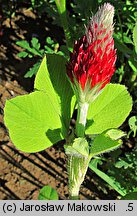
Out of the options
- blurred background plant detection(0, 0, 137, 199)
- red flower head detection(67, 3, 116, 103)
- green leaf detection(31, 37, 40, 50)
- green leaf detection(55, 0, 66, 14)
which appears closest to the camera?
red flower head detection(67, 3, 116, 103)

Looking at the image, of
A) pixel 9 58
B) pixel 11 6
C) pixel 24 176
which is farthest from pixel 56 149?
pixel 11 6

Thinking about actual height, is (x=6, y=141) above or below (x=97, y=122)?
below

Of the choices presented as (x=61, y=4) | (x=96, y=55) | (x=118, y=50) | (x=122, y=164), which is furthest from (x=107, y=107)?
(x=118, y=50)

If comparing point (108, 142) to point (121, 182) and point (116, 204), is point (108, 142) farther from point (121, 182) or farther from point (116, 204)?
point (121, 182)

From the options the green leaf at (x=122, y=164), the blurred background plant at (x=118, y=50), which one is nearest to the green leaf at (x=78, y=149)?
the blurred background plant at (x=118, y=50)

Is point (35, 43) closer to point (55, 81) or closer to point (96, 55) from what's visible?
point (55, 81)

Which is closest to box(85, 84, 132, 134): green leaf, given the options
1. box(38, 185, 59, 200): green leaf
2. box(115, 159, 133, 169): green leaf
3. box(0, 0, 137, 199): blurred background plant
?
box(38, 185, 59, 200): green leaf

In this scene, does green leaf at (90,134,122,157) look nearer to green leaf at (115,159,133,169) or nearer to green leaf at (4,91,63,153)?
green leaf at (4,91,63,153)
